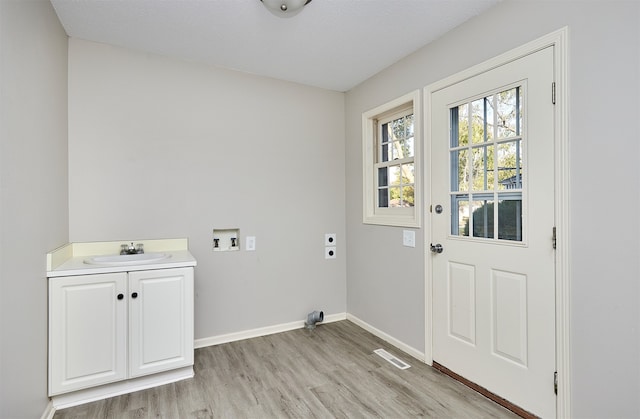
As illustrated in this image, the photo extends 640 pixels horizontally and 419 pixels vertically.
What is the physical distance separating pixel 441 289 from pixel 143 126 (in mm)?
2669

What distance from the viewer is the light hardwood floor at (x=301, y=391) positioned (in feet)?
6.32

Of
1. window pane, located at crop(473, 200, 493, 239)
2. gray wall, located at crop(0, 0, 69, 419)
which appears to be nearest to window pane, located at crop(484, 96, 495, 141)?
window pane, located at crop(473, 200, 493, 239)

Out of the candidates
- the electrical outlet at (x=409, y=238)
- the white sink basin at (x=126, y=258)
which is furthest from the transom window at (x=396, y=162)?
the white sink basin at (x=126, y=258)

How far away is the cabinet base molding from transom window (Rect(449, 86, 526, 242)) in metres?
2.21

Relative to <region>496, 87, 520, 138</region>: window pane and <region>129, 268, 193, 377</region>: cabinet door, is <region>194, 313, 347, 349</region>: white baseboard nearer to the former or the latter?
<region>129, 268, 193, 377</region>: cabinet door

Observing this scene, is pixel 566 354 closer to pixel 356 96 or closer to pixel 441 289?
pixel 441 289

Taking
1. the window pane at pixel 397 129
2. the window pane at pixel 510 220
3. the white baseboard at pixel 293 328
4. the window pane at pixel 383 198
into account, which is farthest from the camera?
the window pane at pixel 383 198

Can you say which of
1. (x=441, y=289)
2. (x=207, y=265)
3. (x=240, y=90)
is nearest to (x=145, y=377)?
(x=207, y=265)

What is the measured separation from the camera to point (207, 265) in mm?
2875

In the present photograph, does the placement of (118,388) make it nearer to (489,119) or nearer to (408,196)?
(408,196)

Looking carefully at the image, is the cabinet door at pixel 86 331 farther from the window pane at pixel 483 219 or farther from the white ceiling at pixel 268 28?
the window pane at pixel 483 219

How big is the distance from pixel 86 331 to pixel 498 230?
2629mm

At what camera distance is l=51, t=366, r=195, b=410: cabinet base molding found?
1.99 metres

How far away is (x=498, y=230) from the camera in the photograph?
2.02m
